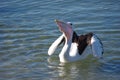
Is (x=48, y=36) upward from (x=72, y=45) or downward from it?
downward

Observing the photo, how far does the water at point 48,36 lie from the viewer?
9.84 meters

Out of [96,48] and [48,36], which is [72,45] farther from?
[48,36]

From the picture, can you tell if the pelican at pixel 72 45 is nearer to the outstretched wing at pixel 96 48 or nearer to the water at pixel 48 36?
the outstretched wing at pixel 96 48

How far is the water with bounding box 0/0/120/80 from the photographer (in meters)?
9.84

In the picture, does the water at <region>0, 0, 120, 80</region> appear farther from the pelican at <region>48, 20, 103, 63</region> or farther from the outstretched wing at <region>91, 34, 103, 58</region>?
the outstretched wing at <region>91, 34, 103, 58</region>

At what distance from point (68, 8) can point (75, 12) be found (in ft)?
2.08

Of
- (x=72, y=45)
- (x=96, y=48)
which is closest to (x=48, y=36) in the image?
(x=72, y=45)

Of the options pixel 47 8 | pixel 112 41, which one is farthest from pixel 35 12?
pixel 112 41

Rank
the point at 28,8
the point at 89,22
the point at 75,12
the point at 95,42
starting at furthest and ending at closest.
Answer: the point at 28,8 < the point at 75,12 < the point at 89,22 < the point at 95,42

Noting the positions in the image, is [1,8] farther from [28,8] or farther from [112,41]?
[112,41]

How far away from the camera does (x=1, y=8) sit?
15.3 metres

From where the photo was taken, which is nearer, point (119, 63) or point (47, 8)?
point (119, 63)

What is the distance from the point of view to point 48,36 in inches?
471

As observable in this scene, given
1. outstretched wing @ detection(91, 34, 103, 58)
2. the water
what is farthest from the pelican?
the water
